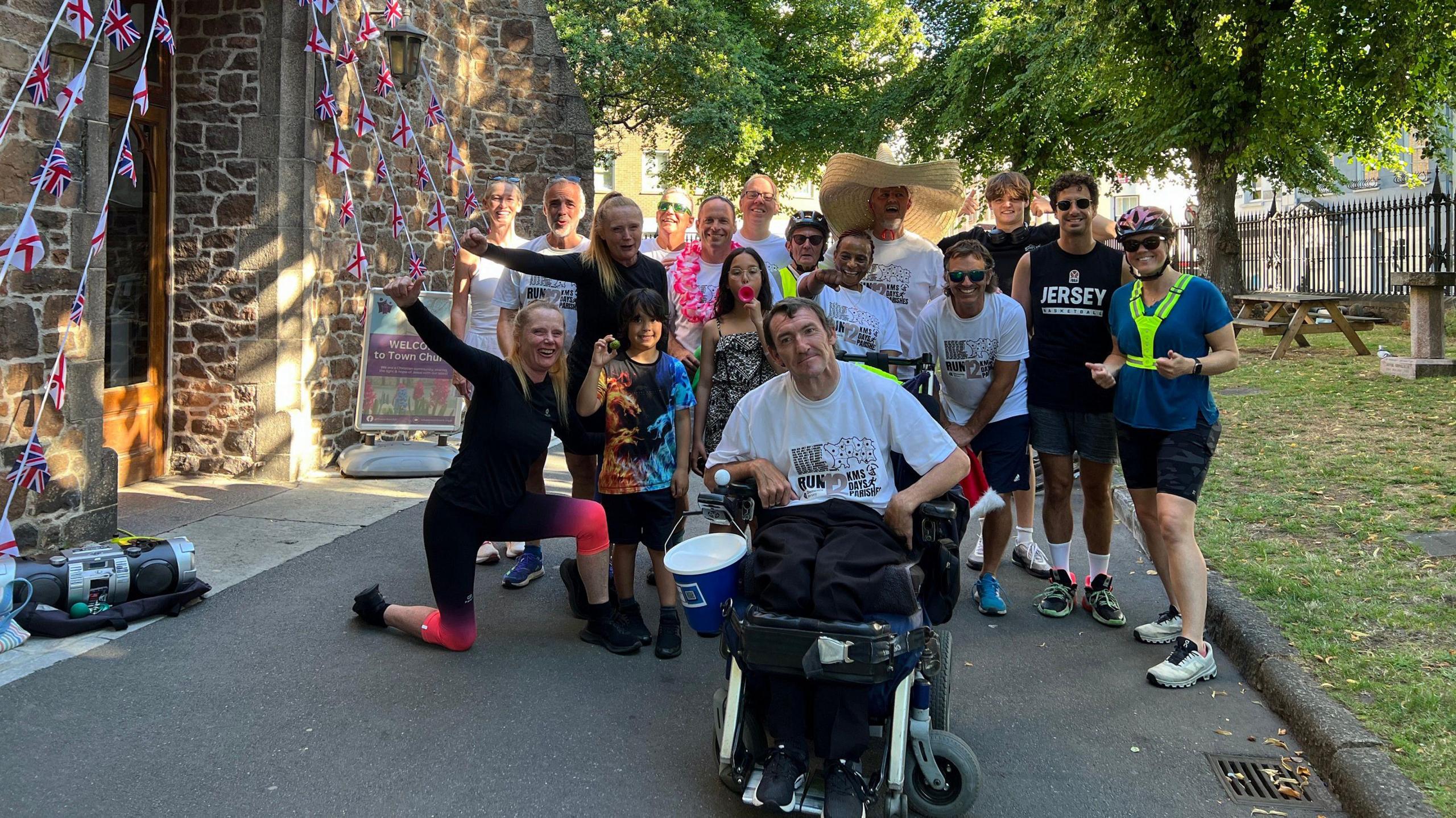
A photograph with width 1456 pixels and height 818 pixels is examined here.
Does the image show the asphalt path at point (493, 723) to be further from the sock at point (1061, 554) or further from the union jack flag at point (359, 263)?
the union jack flag at point (359, 263)

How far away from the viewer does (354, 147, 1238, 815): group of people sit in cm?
405

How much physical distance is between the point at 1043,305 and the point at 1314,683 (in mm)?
2060

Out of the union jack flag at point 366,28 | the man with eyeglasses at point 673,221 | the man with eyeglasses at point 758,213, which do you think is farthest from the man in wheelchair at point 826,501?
the union jack flag at point 366,28

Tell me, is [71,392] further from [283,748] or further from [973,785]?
[973,785]

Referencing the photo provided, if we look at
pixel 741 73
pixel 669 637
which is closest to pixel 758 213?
pixel 669 637

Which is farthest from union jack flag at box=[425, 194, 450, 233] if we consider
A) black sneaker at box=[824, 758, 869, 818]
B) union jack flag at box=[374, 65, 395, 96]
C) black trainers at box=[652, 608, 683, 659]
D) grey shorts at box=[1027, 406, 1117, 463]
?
black sneaker at box=[824, 758, 869, 818]

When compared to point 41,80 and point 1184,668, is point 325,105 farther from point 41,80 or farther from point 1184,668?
point 1184,668

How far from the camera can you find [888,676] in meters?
3.26

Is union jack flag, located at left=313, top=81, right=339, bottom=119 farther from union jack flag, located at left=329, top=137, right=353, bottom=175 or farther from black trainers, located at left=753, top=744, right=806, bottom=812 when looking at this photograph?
black trainers, located at left=753, top=744, right=806, bottom=812

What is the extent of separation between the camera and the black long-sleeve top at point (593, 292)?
216 inches

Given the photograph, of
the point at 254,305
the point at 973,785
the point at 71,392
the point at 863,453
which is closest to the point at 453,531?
the point at 863,453

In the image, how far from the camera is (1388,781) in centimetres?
357

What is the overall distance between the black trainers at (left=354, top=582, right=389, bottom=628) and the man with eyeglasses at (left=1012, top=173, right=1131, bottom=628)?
123 inches

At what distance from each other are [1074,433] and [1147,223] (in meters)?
1.14
